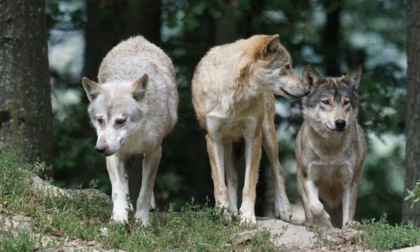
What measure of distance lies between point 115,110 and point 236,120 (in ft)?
5.53

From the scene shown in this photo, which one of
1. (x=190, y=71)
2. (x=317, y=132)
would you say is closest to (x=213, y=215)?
(x=317, y=132)

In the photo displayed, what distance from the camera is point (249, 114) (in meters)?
9.82

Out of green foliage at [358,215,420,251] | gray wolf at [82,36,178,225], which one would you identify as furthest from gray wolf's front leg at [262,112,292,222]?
green foliage at [358,215,420,251]

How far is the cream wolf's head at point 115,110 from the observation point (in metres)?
8.45

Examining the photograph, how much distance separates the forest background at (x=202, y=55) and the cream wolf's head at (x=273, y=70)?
355 cm

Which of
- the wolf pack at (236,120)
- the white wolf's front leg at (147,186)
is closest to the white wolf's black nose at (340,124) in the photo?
the wolf pack at (236,120)

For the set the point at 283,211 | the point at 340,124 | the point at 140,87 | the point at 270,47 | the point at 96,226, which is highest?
the point at 270,47

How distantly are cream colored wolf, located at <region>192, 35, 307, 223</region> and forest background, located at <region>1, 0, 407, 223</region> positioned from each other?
333 centimetres

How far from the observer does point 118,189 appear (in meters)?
8.77

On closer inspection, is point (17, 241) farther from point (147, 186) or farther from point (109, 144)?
point (147, 186)

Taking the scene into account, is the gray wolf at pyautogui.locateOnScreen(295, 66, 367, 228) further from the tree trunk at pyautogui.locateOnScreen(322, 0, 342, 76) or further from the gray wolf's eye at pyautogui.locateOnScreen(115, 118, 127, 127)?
the tree trunk at pyautogui.locateOnScreen(322, 0, 342, 76)

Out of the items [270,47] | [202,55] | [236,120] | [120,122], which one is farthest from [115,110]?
[202,55]

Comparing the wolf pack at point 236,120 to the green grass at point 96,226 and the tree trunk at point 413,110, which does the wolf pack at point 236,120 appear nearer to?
the green grass at point 96,226

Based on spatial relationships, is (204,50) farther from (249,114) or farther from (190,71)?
(249,114)
